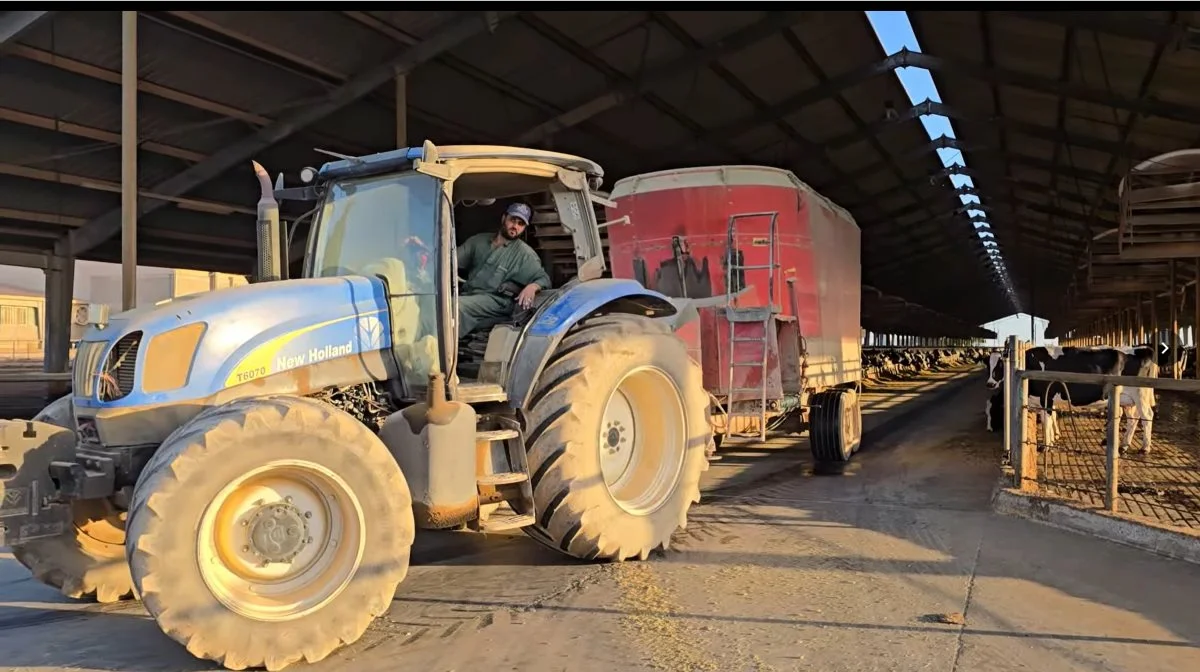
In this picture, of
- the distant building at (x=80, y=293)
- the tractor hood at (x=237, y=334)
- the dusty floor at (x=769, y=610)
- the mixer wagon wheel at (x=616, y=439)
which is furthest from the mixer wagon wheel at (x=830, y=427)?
the distant building at (x=80, y=293)

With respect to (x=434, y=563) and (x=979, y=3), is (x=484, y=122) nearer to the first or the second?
(x=979, y=3)

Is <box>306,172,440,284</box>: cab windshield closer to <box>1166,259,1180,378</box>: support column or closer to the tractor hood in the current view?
the tractor hood

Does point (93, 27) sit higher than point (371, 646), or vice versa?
point (93, 27)

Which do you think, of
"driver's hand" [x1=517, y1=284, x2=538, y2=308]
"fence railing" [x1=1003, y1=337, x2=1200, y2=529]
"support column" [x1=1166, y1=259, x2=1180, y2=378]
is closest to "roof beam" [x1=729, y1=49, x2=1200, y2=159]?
"support column" [x1=1166, y1=259, x2=1180, y2=378]

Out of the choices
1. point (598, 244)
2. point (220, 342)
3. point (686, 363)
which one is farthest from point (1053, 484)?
point (220, 342)

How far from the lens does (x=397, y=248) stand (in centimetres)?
516

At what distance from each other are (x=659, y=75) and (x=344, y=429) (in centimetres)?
1412

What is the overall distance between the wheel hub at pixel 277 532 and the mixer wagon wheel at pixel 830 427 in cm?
788

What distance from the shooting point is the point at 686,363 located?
20.6ft

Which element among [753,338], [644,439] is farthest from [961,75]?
[644,439]

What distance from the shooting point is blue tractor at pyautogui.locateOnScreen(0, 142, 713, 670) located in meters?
3.81

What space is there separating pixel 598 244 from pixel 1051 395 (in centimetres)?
876

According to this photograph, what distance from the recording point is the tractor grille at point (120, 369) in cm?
422

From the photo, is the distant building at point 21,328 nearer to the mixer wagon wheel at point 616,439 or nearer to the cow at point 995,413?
the cow at point 995,413
